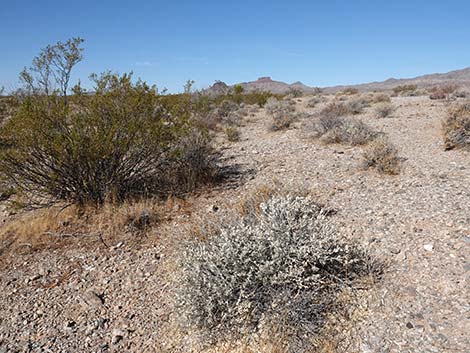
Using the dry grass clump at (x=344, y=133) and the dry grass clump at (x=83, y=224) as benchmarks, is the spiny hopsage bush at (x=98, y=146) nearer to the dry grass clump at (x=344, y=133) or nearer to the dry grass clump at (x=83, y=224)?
the dry grass clump at (x=83, y=224)

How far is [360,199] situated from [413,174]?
1484mm

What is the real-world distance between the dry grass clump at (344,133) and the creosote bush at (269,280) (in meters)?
5.29

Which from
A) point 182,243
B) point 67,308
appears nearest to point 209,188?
point 182,243

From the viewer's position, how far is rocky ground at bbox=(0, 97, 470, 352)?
8.63ft

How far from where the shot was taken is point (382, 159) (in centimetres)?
594

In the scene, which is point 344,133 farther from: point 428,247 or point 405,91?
point 405,91

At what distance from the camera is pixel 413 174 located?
561 cm

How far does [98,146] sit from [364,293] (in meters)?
3.82

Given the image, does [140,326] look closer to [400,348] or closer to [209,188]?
[400,348]

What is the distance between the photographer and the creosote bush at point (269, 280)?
2697 millimetres

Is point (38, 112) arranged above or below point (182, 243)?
above

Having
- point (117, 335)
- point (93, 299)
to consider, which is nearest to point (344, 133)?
point (93, 299)

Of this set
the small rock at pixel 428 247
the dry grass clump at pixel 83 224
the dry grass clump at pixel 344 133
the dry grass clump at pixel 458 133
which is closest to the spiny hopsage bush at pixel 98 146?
the dry grass clump at pixel 83 224

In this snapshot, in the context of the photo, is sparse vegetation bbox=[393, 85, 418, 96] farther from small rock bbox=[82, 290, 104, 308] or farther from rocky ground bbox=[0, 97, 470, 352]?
small rock bbox=[82, 290, 104, 308]
